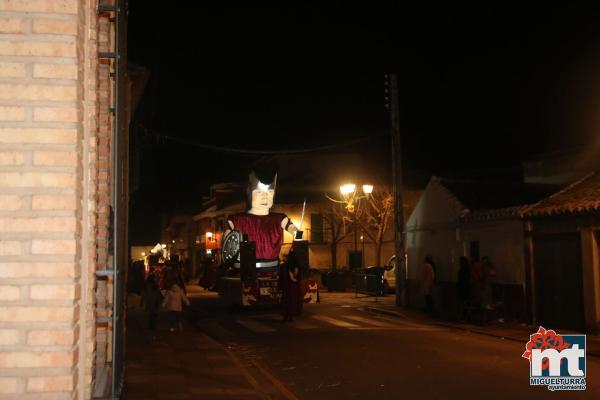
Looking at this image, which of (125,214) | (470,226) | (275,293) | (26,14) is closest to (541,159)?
(470,226)

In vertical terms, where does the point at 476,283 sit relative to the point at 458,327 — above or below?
above

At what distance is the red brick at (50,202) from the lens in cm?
324

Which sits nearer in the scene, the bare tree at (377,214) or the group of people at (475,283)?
the group of people at (475,283)

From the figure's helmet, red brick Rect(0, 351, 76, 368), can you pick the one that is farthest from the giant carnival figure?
red brick Rect(0, 351, 76, 368)

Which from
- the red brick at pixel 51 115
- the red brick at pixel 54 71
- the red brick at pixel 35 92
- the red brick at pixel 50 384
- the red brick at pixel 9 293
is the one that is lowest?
the red brick at pixel 50 384

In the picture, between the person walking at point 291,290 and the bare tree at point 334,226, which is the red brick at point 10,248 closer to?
the person walking at point 291,290

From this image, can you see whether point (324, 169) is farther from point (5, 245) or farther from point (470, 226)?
point (5, 245)

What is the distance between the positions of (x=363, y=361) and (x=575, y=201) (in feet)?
23.7

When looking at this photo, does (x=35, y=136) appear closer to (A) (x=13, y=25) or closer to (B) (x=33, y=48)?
(B) (x=33, y=48)

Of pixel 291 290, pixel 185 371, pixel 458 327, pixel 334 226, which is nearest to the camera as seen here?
pixel 185 371

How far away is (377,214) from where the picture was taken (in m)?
39.8

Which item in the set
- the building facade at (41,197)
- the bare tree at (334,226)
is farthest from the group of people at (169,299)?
the bare tree at (334,226)

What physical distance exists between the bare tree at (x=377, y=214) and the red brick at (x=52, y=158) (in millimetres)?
33070

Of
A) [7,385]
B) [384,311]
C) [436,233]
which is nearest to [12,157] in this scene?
[7,385]
